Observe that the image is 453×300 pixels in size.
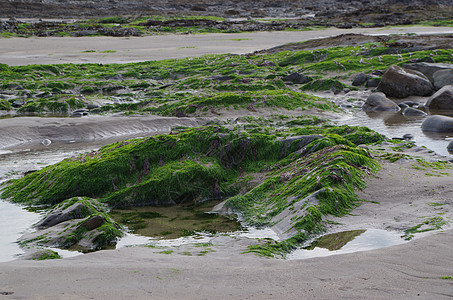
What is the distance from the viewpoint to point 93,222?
470 centimetres

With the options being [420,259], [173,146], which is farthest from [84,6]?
[420,259]

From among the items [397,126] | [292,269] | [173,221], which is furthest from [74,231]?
[397,126]

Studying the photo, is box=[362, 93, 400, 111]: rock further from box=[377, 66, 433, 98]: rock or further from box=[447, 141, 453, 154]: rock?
box=[447, 141, 453, 154]: rock

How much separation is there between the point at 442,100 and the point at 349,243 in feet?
25.5

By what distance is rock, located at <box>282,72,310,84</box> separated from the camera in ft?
46.0

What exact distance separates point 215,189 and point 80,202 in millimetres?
1552

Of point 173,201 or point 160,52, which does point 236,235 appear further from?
point 160,52

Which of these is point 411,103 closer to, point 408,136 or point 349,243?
point 408,136

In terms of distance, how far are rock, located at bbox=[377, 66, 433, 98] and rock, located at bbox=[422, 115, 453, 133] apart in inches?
132

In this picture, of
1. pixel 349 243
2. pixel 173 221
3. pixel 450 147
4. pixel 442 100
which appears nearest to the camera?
pixel 349 243

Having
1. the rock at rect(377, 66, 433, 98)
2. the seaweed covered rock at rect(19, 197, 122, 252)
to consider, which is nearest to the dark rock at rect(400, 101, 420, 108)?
the rock at rect(377, 66, 433, 98)

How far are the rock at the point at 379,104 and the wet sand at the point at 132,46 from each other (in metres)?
10.2

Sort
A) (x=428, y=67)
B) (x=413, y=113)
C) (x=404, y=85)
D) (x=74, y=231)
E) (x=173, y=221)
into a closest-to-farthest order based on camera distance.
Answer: (x=74, y=231) → (x=173, y=221) → (x=413, y=113) → (x=404, y=85) → (x=428, y=67)

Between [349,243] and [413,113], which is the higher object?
[349,243]
